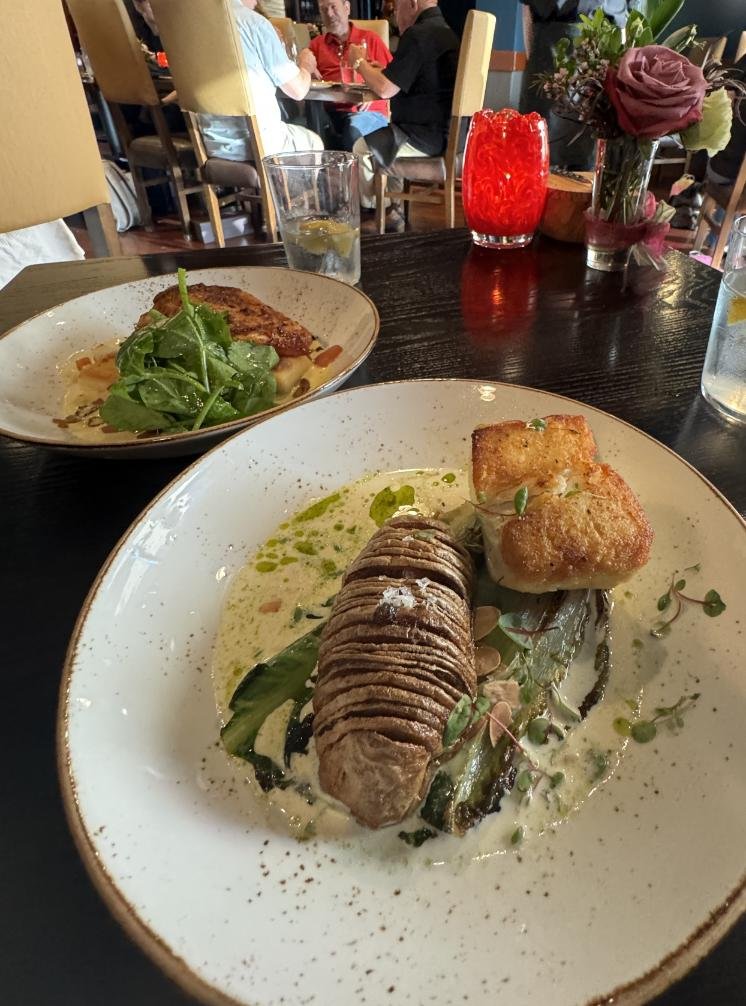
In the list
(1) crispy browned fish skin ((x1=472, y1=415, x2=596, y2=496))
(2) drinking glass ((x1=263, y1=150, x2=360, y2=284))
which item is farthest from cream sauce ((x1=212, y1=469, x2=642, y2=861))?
(2) drinking glass ((x1=263, y1=150, x2=360, y2=284))

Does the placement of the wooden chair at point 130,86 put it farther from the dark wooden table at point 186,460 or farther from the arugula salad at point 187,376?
the arugula salad at point 187,376

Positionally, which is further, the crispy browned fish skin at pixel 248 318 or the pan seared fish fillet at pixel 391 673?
the crispy browned fish skin at pixel 248 318

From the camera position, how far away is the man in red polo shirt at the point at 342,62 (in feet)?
16.3

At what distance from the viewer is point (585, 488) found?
771mm

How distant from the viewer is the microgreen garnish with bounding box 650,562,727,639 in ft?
2.24

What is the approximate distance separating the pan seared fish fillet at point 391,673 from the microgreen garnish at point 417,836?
15 millimetres

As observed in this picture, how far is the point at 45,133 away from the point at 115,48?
2.80 meters

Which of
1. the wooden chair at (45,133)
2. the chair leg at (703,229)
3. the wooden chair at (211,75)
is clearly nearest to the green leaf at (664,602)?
the wooden chair at (45,133)

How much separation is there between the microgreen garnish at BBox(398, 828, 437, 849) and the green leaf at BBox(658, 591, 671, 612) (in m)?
0.37

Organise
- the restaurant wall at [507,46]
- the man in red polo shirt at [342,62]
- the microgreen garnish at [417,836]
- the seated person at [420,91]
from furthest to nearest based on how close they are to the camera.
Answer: the restaurant wall at [507,46] < the man in red polo shirt at [342,62] < the seated person at [420,91] < the microgreen garnish at [417,836]

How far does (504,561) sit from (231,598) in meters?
0.35

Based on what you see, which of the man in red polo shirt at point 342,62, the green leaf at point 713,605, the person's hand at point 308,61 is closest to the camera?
the green leaf at point 713,605

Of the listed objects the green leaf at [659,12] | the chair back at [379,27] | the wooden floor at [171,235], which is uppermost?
the green leaf at [659,12]

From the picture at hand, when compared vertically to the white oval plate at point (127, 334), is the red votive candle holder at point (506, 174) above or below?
above
